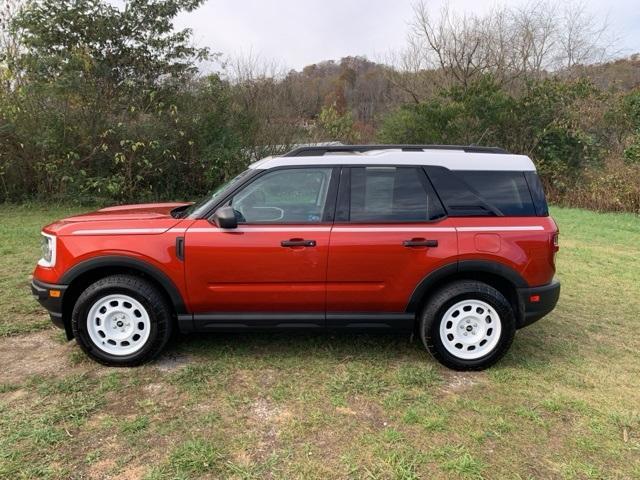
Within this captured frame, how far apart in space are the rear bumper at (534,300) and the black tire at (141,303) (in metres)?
2.79

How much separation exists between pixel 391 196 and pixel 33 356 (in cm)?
319

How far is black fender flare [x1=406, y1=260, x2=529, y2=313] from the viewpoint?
3771mm

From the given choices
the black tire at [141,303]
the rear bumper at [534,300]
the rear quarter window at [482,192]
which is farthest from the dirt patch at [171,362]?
the rear bumper at [534,300]

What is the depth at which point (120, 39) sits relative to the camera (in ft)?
40.6

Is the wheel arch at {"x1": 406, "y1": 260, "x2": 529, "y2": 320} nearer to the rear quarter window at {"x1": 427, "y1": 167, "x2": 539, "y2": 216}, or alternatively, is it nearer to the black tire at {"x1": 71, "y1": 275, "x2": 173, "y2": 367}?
the rear quarter window at {"x1": 427, "y1": 167, "x2": 539, "y2": 216}

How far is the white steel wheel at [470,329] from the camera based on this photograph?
12.6 ft

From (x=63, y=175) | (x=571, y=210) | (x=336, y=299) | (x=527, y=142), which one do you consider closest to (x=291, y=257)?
(x=336, y=299)

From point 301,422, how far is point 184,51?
12353 mm

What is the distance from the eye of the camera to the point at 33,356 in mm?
3971

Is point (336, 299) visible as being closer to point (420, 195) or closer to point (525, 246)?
point (420, 195)

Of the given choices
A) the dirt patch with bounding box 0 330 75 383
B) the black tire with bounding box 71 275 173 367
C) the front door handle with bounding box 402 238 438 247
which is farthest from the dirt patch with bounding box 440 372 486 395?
the dirt patch with bounding box 0 330 75 383

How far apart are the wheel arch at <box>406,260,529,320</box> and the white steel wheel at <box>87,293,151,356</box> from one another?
211 centimetres

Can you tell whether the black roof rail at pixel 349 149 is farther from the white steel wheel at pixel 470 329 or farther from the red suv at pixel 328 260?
the white steel wheel at pixel 470 329

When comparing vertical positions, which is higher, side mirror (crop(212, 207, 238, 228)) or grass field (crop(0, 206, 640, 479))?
side mirror (crop(212, 207, 238, 228))
